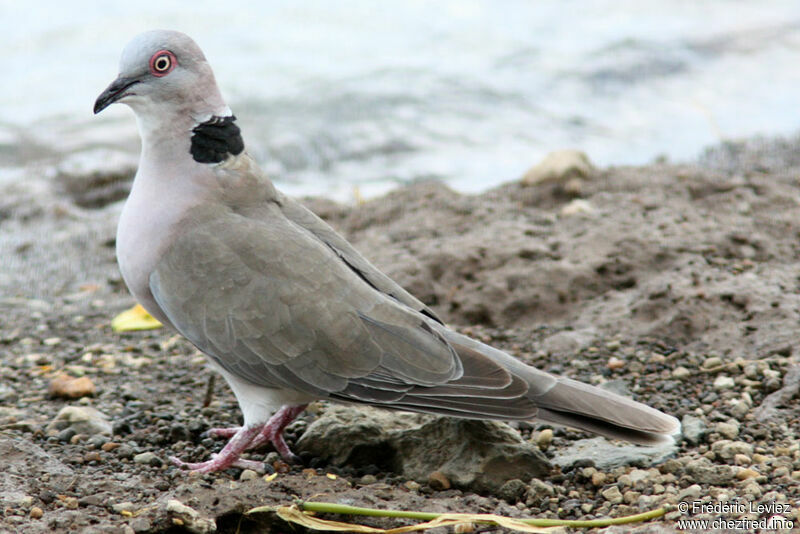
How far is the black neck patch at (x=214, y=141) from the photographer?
146 inches

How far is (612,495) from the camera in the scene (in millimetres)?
3279

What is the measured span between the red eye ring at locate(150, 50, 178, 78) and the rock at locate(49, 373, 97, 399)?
1438 millimetres

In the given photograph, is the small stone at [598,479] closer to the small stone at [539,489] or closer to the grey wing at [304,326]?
the small stone at [539,489]

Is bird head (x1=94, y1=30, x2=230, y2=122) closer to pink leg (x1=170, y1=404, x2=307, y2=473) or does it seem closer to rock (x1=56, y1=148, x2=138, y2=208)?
pink leg (x1=170, y1=404, x2=307, y2=473)

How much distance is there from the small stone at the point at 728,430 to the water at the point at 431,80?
5.03 metres

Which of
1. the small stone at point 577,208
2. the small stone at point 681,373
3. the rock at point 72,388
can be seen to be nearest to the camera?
the small stone at point 681,373

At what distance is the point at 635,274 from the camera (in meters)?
5.09

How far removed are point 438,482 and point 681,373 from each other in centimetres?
132

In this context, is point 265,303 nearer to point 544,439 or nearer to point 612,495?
point 544,439

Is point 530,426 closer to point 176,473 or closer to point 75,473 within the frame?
point 176,473

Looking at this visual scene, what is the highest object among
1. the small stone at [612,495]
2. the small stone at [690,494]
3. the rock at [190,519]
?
the rock at [190,519]

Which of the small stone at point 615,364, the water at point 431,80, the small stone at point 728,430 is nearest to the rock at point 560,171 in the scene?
the water at point 431,80

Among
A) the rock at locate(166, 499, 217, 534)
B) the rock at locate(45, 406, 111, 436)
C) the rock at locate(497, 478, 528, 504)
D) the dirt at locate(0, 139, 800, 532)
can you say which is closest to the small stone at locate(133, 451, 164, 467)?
the dirt at locate(0, 139, 800, 532)

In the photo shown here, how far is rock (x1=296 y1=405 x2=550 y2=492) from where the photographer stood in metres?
3.42
